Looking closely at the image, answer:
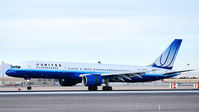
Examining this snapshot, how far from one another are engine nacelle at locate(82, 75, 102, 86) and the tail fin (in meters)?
16.5

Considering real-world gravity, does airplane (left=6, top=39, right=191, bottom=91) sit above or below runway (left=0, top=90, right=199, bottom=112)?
above

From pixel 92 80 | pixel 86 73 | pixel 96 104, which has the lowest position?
pixel 96 104

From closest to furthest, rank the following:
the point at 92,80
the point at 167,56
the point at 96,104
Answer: the point at 96,104 < the point at 92,80 < the point at 167,56

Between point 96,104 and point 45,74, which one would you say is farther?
point 45,74

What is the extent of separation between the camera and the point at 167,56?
71.9 m

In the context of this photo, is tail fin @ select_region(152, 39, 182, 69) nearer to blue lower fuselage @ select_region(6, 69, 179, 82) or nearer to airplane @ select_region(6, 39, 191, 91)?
airplane @ select_region(6, 39, 191, 91)

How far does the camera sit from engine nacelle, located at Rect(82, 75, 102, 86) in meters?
58.1

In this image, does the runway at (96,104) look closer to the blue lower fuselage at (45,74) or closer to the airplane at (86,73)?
the blue lower fuselage at (45,74)

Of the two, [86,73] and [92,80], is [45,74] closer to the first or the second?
[86,73]

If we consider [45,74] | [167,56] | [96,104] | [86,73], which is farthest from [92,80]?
[96,104]

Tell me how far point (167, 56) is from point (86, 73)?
18612 mm

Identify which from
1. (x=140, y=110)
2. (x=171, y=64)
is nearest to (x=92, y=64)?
(x=171, y=64)

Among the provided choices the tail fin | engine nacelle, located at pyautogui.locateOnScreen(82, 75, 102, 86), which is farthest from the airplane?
the tail fin

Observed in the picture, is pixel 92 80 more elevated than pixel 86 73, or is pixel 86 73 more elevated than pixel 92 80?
pixel 86 73
